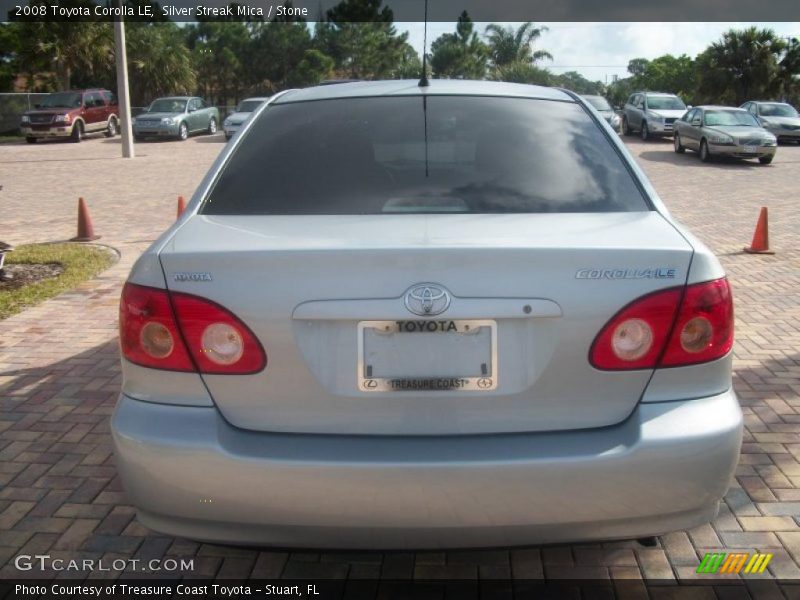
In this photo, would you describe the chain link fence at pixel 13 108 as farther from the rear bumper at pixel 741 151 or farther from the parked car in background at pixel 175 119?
the rear bumper at pixel 741 151

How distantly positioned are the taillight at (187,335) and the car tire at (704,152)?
2122cm

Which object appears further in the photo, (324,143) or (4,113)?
(4,113)

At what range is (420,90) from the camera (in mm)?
3697

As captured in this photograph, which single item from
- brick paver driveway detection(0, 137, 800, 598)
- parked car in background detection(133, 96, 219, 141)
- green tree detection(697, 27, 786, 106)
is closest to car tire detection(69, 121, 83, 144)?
parked car in background detection(133, 96, 219, 141)

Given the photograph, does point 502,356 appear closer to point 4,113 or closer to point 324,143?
point 324,143

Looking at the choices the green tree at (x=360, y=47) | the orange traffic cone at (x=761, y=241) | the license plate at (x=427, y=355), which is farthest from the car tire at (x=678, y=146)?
the green tree at (x=360, y=47)

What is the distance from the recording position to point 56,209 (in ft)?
43.2

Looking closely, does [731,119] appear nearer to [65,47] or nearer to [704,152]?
[704,152]

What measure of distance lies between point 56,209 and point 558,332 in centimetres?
1238

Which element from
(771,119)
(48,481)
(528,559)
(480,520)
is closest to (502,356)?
(480,520)

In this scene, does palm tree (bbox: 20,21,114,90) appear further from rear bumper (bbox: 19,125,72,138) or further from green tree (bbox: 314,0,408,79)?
green tree (bbox: 314,0,408,79)

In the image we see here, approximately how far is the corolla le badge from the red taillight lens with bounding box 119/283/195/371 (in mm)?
695

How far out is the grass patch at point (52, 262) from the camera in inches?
281

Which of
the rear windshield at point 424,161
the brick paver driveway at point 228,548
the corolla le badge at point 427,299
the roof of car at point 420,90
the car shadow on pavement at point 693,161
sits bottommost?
the car shadow on pavement at point 693,161
